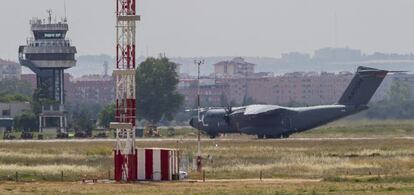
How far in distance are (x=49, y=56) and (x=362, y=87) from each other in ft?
234

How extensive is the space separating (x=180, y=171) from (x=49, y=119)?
106650 millimetres

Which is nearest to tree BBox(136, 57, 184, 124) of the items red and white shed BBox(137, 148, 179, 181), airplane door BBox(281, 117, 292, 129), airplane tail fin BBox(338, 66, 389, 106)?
airplane door BBox(281, 117, 292, 129)

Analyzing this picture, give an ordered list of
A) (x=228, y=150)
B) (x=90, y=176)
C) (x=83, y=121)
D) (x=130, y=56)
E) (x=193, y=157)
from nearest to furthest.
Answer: (x=130, y=56) → (x=90, y=176) → (x=193, y=157) → (x=228, y=150) → (x=83, y=121)

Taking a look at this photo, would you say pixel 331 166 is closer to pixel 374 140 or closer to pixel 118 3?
pixel 118 3

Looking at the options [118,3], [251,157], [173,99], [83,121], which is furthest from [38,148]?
[173,99]

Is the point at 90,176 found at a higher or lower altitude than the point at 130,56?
lower

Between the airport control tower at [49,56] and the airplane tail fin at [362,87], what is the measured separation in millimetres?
65411

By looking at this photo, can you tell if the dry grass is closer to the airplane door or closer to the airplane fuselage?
the airplane fuselage

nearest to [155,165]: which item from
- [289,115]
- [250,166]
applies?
[250,166]

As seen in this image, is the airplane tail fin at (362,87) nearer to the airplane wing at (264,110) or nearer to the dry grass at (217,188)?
the airplane wing at (264,110)

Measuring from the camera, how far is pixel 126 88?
66.4 m

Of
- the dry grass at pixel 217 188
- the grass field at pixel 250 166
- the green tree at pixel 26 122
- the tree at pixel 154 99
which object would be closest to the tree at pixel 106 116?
the green tree at pixel 26 122

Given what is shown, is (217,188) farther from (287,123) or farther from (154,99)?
(154,99)

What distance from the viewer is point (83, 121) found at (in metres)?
173
